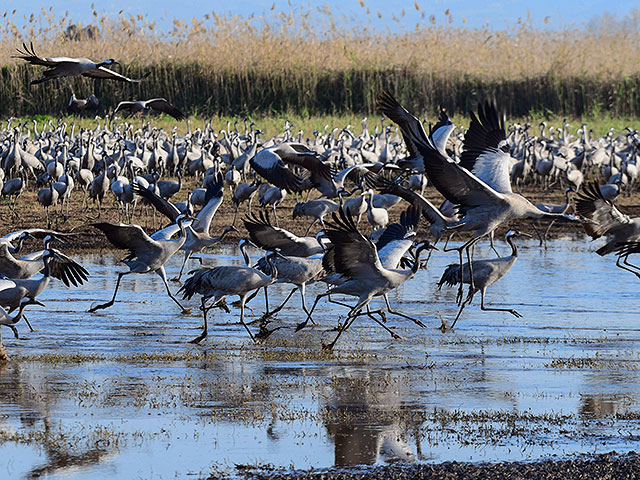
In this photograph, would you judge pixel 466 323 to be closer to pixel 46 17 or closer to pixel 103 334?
pixel 103 334

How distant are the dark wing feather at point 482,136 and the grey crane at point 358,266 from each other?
4.12ft

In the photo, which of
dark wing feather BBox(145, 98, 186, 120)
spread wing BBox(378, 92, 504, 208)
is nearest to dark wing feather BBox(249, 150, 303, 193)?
dark wing feather BBox(145, 98, 186, 120)

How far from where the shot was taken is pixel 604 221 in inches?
435

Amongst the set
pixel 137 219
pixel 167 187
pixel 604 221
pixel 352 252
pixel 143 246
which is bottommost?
pixel 137 219

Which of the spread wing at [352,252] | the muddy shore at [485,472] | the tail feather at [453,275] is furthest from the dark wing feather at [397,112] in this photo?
the muddy shore at [485,472]

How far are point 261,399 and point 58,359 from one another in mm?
1829

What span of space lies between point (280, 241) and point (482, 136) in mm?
2035

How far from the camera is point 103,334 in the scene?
8.75m

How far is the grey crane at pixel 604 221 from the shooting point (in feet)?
35.0

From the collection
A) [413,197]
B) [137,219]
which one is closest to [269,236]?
[413,197]

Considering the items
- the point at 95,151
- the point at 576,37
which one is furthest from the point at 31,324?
the point at 576,37

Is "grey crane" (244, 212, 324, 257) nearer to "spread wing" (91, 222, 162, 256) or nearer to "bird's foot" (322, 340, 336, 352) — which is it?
"spread wing" (91, 222, 162, 256)

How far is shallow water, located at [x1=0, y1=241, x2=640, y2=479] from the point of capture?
543 cm

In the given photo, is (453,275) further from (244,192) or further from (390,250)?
(244,192)
